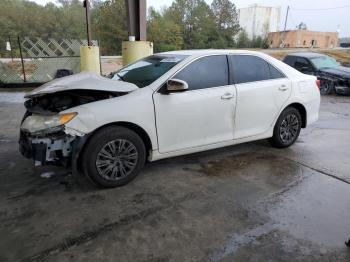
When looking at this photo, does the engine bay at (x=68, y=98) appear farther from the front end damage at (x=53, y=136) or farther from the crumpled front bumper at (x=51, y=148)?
the crumpled front bumper at (x=51, y=148)

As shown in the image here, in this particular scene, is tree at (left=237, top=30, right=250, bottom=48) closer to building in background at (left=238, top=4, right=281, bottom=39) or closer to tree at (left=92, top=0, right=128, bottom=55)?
building in background at (left=238, top=4, right=281, bottom=39)

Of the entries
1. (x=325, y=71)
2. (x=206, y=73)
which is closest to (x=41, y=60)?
(x=206, y=73)

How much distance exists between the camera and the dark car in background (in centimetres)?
1075

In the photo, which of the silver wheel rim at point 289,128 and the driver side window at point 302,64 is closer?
the silver wheel rim at point 289,128

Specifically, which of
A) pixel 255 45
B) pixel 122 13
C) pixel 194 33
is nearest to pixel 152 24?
pixel 122 13

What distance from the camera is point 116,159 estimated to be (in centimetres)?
360

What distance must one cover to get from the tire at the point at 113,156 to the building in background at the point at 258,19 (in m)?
89.5

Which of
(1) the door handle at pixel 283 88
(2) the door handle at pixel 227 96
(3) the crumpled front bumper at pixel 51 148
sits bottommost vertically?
(3) the crumpled front bumper at pixel 51 148

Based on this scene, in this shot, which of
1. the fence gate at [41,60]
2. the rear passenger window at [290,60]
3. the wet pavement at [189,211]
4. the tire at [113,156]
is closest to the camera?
the wet pavement at [189,211]

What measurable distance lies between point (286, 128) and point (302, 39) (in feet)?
250

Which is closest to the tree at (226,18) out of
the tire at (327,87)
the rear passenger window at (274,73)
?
the tire at (327,87)

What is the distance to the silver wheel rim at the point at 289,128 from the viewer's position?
16.3 ft

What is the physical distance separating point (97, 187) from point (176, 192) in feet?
3.02

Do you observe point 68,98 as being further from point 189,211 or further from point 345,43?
point 345,43
